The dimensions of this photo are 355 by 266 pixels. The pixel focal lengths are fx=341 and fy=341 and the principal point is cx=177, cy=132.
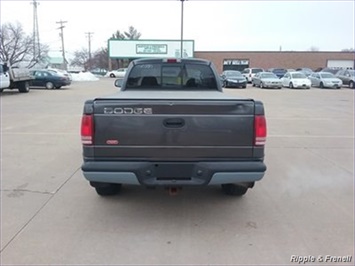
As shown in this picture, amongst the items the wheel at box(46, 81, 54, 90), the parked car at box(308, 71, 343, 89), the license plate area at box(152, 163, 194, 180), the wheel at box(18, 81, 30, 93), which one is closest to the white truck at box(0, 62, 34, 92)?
the wheel at box(18, 81, 30, 93)

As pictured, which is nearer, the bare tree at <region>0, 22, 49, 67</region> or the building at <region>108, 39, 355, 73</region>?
the bare tree at <region>0, 22, 49, 67</region>

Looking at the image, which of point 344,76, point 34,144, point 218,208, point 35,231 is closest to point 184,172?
point 218,208

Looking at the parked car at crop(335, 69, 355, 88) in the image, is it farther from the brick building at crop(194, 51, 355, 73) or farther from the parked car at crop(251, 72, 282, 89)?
the brick building at crop(194, 51, 355, 73)

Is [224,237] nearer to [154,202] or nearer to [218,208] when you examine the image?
[218,208]

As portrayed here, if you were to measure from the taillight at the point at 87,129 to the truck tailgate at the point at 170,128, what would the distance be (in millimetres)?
43

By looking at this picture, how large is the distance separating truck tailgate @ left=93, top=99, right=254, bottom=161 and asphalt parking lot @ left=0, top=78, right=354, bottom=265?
2.98 feet

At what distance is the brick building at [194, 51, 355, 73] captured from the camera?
57.6 meters

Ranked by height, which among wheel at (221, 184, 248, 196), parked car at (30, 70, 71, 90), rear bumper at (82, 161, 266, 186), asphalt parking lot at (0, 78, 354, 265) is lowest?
parked car at (30, 70, 71, 90)

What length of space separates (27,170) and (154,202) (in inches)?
108

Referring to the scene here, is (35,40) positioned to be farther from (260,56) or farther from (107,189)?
→ (107,189)

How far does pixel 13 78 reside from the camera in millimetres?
23953

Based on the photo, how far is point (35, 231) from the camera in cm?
382

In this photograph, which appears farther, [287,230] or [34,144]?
[34,144]

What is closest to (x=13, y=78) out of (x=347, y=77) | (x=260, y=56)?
(x=347, y=77)
